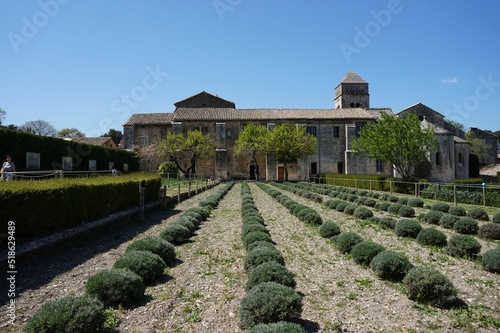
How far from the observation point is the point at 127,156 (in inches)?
1316

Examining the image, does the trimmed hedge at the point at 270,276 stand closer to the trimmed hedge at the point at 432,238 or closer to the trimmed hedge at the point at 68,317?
the trimmed hedge at the point at 68,317

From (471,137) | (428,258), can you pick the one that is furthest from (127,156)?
(471,137)

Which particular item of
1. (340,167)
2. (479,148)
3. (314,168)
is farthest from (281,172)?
(479,148)

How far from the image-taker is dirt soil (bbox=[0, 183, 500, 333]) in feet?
13.7

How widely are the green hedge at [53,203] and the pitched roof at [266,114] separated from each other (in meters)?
33.5

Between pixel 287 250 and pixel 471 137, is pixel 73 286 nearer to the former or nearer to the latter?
pixel 287 250

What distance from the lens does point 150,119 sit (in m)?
45.4

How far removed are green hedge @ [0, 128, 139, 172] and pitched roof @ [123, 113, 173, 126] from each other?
15.5 m

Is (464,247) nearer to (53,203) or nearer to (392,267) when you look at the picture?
(392,267)

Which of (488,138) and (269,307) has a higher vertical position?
(488,138)

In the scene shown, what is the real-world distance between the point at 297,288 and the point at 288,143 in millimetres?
33612

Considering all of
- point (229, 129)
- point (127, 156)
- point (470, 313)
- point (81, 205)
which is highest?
point (229, 129)

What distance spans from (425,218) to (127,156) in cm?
2871

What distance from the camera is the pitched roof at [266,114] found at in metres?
44.0
